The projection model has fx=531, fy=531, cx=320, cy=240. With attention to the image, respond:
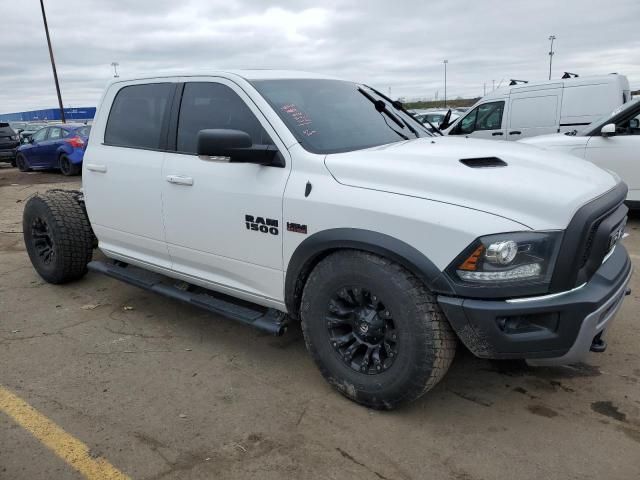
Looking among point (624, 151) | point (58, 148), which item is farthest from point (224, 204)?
point (58, 148)

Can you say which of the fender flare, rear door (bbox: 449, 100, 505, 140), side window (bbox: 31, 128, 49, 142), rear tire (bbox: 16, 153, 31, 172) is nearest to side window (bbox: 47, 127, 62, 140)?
side window (bbox: 31, 128, 49, 142)

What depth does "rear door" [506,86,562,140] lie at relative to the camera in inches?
404

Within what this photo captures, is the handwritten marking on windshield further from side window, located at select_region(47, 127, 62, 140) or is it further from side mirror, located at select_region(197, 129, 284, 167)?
side window, located at select_region(47, 127, 62, 140)

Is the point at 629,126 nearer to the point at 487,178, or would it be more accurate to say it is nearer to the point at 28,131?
the point at 487,178

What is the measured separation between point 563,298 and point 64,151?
1529 cm

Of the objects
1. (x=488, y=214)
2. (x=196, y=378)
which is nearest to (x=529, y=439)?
(x=488, y=214)

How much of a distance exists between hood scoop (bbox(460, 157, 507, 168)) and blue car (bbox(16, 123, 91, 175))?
1373 cm

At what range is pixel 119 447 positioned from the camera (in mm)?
2684

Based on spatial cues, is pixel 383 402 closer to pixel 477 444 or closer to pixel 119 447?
pixel 477 444

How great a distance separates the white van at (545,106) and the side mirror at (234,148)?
8.81m

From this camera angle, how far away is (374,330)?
277 cm

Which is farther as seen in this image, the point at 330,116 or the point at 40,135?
the point at 40,135

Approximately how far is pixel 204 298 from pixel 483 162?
6.69ft

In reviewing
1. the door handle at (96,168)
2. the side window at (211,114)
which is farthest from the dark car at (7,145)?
the side window at (211,114)
